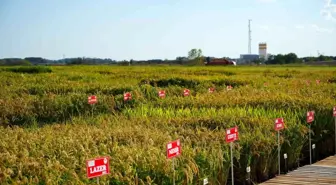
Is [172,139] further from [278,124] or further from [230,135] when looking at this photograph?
[278,124]

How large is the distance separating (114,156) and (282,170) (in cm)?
478

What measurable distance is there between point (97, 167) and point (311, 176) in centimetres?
503

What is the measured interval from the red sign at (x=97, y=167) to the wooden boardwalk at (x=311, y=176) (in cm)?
389

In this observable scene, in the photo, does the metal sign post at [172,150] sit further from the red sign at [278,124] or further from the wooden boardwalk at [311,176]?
the red sign at [278,124]

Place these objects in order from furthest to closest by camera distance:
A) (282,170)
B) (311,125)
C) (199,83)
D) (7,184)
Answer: (199,83) < (311,125) < (282,170) < (7,184)

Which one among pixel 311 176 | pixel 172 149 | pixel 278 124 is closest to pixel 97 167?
pixel 172 149

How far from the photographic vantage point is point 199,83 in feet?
103

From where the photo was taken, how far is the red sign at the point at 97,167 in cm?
658

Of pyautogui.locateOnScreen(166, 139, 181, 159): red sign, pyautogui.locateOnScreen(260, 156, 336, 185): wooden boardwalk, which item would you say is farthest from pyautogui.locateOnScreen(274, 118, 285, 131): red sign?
pyautogui.locateOnScreen(166, 139, 181, 159): red sign

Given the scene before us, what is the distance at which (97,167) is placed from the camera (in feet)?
21.9

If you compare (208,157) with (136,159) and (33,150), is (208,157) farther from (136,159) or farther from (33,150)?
(33,150)

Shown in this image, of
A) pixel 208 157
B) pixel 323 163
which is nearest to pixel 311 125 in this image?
pixel 323 163

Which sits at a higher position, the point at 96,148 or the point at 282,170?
the point at 96,148

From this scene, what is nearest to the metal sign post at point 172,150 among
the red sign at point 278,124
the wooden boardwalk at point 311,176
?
the wooden boardwalk at point 311,176
